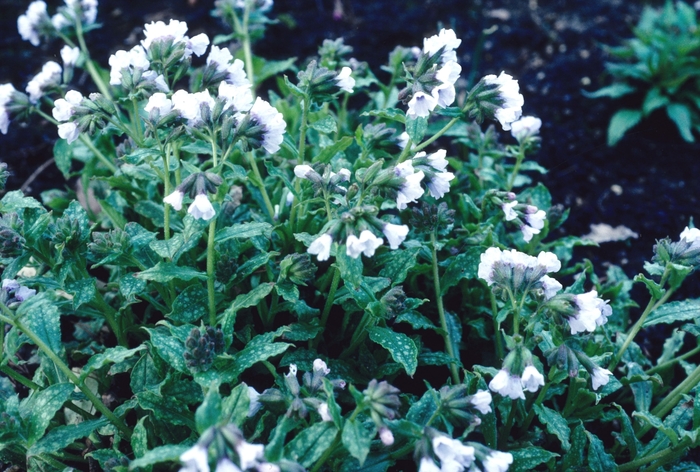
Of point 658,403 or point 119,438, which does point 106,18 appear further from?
point 658,403

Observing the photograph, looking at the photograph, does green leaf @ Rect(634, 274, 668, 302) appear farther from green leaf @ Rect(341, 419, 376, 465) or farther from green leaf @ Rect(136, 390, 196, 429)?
green leaf @ Rect(136, 390, 196, 429)

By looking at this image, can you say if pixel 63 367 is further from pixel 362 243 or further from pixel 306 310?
pixel 362 243

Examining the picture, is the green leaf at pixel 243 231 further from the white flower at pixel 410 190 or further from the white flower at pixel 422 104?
the white flower at pixel 422 104

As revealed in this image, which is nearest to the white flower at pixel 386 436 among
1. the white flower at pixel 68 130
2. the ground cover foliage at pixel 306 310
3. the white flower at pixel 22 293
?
the ground cover foliage at pixel 306 310

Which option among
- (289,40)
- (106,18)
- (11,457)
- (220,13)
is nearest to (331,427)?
(11,457)

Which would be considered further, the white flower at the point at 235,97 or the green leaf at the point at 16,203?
the green leaf at the point at 16,203

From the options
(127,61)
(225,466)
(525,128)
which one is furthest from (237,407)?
(525,128)

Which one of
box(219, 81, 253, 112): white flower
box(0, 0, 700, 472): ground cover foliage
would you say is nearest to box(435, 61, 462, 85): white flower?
box(0, 0, 700, 472): ground cover foliage
